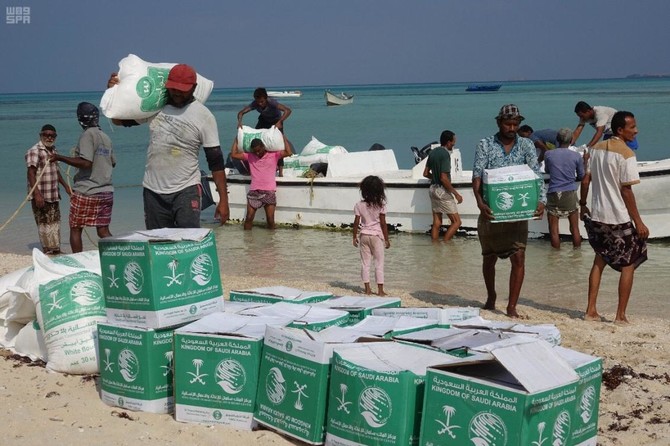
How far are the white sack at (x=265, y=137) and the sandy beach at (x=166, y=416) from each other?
7.68m

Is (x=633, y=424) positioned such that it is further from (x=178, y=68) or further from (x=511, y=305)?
(x=178, y=68)

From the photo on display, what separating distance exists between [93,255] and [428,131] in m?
32.3

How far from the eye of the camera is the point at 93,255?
5715 millimetres

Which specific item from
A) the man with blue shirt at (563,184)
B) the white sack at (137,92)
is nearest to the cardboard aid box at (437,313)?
the white sack at (137,92)

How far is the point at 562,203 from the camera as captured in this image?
1109 centimetres

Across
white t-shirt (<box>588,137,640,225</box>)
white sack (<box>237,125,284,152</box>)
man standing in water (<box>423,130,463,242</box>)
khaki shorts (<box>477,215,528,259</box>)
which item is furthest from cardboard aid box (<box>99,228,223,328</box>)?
A: white sack (<box>237,125,284,152</box>)

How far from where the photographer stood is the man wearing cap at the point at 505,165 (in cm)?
657

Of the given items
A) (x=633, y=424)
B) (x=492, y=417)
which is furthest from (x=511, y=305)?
(x=492, y=417)

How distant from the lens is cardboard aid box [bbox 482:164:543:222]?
646 cm

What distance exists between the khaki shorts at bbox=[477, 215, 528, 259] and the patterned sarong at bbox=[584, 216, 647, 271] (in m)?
0.56

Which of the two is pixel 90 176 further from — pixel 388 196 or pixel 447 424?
pixel 447 424

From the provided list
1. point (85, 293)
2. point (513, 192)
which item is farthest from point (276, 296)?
point (513, 192)

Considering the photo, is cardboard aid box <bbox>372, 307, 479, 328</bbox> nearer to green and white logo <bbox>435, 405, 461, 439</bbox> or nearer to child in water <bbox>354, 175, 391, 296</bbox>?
green and white logo <bbox>435, 405, 461, 439</bbox>

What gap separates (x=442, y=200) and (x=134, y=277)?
26.4 ft
